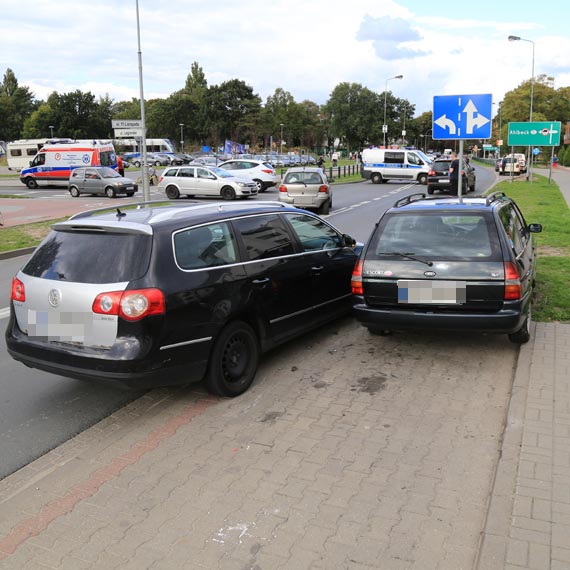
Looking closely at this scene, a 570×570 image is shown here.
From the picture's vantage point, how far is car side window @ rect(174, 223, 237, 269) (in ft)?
15.3

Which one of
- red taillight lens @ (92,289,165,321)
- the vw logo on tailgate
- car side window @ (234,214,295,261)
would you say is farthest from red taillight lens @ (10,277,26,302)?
car side window @ (234,214,295,261)

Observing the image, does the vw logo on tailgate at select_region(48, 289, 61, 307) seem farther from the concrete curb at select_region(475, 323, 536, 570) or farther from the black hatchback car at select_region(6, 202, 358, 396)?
the concrete curb at select_region(475, 323, 536, 570)

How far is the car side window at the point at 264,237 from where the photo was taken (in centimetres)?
538

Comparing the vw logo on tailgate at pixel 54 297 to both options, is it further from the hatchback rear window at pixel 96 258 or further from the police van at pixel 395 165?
the police van at pixel 395 165

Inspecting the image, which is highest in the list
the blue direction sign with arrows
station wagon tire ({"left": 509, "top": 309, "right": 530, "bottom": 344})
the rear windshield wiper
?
the blue direction sign with arrows

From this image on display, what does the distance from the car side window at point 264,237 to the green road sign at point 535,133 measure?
109 feet

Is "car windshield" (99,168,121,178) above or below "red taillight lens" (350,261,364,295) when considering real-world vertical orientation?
above

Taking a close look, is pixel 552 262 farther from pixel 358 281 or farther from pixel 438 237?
pixel 358 281

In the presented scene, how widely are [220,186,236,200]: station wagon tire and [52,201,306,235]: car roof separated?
22381 millimetres

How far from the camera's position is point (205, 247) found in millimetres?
4918

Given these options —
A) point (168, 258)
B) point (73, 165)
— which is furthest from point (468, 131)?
point (73, 165)

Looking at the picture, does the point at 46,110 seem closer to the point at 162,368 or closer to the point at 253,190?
the point at 253,190

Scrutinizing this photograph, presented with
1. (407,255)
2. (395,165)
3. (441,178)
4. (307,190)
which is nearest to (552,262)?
(407,255)

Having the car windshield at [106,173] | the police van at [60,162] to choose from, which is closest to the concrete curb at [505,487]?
the car windshield at [106,173]
